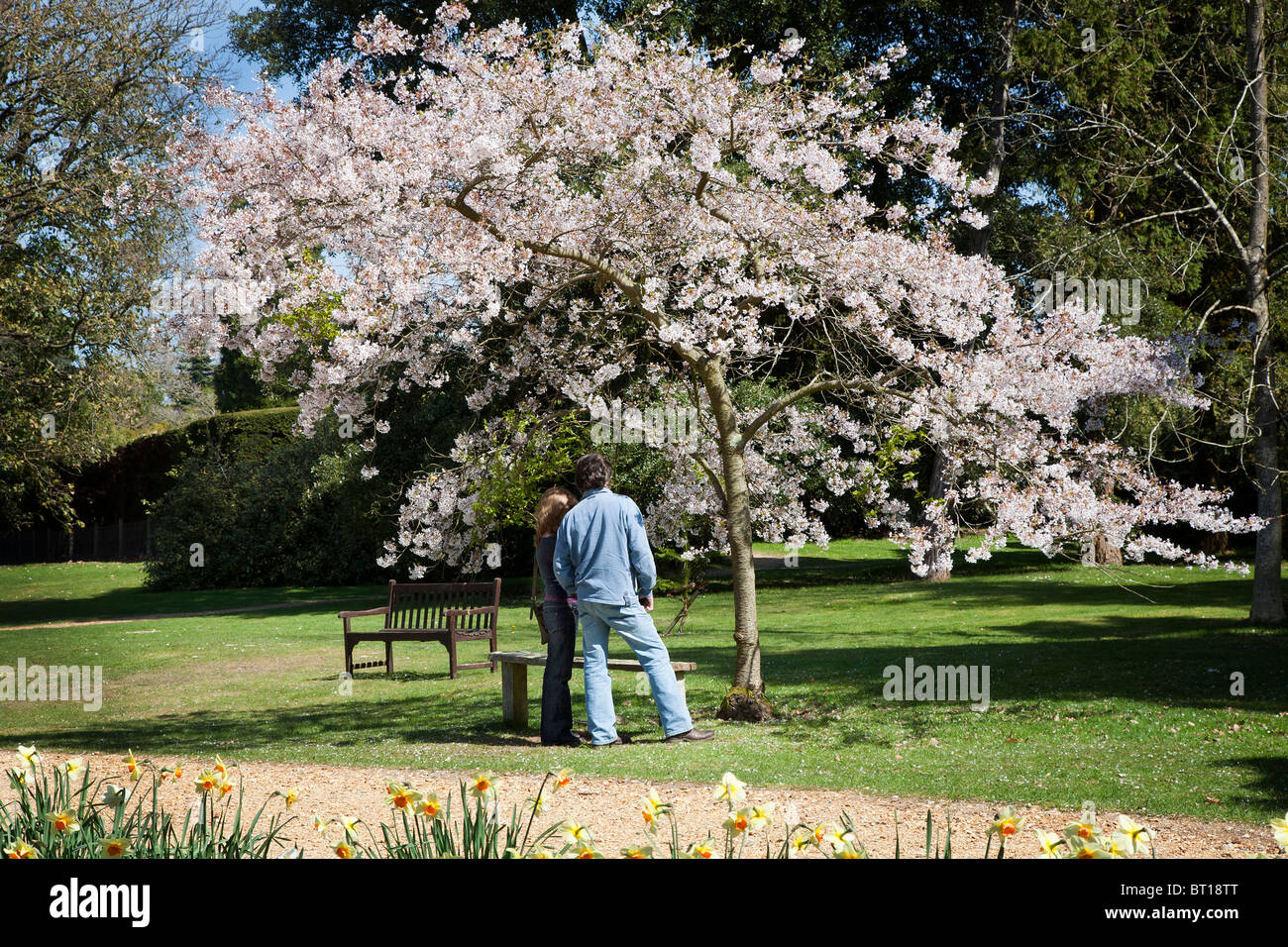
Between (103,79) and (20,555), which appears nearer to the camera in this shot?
(103,79)

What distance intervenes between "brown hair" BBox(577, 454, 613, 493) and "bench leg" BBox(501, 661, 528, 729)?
5.49 feet

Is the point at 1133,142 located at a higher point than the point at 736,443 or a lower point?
higher

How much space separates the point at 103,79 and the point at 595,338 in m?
12.9

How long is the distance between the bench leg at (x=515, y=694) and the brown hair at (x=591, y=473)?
1.67 m

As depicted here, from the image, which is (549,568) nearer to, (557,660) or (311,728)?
(557,660)

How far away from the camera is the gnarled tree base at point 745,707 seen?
7734 mm

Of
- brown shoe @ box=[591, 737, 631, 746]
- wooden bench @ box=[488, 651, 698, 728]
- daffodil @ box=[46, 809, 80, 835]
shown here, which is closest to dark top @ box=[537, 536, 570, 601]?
wooden bench @ box=[488, 651, 698, 728]

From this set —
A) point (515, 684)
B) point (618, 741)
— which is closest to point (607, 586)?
point (618, 741)

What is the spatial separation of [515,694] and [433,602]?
397cm

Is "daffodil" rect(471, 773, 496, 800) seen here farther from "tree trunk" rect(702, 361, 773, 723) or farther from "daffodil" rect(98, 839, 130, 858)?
"tree trunk" rect(702, 361, 773, 723)

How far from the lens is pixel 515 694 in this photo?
7.83 m

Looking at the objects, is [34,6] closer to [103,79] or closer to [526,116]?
[103,79]

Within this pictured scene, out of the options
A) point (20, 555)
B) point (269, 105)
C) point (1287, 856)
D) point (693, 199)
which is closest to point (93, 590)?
point (20, 555)
